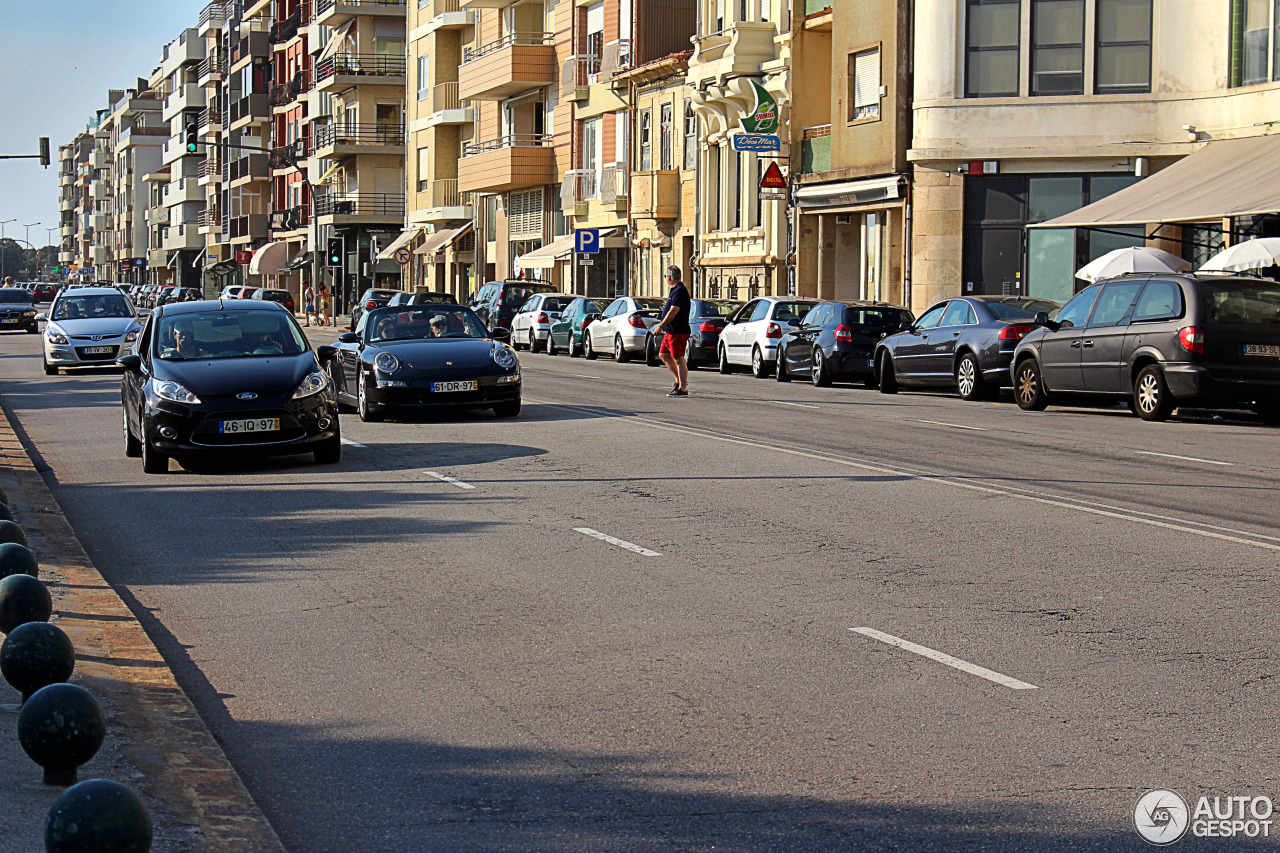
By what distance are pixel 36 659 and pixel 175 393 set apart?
350 inches

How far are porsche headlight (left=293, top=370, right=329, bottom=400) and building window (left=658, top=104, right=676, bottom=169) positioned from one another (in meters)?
37.0

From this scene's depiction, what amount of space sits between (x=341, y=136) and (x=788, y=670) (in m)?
76.3

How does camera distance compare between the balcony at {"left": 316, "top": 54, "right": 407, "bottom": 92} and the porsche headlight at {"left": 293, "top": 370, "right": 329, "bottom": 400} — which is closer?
the porsche headlight at {"left": 293, "top": 370, "right": 329, "bottom": 400}

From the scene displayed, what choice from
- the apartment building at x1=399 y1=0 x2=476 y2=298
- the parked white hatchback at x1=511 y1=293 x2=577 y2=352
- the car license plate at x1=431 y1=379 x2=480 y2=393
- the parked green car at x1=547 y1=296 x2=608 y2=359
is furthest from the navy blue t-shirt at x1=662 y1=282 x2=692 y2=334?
the apartment building at x1=399 y1=0 x2=476 y2=298

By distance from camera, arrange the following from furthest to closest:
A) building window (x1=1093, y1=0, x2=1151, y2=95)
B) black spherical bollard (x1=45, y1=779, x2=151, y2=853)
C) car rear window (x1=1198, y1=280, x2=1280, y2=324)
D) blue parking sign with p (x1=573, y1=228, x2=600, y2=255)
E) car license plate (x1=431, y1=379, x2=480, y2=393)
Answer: blue parking sign with p (x1=573, y1=228, x2=600, y2=255) → building window (x1=1093, y1=0, x2=1151, y2=95) → car rear window (x1=1198, y1=280, x2=1280, y2=324) → car license plate (x1=431, y1=379, x2=480, y2=393) → black spherical bollard (x1=45, y1=779, x2=151, y2=853)

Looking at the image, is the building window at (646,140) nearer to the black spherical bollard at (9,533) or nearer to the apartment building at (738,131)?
the apartment building at (738,131)

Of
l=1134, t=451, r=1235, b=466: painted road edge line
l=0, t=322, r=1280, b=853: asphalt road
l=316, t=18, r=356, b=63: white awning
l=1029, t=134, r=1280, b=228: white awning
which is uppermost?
l=316, t=18, r=356, b=63: white awning

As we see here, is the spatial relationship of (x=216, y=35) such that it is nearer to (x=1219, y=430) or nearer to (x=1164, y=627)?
(x=1219, y=430)

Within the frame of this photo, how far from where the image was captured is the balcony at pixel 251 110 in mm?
102000

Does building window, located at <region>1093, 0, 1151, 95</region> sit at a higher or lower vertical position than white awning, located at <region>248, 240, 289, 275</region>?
higher

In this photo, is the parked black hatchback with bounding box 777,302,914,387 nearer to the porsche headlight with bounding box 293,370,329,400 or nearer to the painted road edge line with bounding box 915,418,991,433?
the painted road edge line with bounding box 915,418,991,433

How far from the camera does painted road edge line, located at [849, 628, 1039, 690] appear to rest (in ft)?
21.3

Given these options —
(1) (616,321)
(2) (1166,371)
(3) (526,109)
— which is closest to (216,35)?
(3) (526,109)

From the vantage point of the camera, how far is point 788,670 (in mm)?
6746
